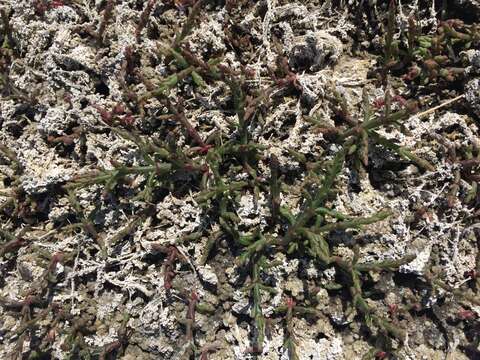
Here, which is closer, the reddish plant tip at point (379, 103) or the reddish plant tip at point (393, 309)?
the reddish plant tip at point (393, 309)

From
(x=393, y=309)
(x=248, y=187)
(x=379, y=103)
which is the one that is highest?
(x=379, y=103)

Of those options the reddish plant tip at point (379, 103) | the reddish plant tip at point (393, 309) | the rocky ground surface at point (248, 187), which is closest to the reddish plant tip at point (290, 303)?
the rocky ground surface at point (248, 187)

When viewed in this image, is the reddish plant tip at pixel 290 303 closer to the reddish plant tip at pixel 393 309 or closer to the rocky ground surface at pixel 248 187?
the rocky ground surface at pixel 248 187

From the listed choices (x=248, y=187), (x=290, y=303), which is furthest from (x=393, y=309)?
(x=248, y=187)

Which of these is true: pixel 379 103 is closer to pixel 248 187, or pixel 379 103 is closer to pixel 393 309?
pixel 248 187

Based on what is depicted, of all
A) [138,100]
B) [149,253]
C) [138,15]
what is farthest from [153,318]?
[138,15]

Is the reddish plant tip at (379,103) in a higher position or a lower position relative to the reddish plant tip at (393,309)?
higher

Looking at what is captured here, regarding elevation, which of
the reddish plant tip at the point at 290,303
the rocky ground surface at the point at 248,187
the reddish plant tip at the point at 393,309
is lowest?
the reddish plant tip at the point at 393,309

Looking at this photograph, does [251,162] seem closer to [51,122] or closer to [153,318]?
[153,318]
